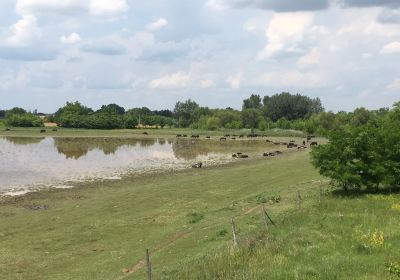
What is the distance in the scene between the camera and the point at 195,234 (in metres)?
23.2

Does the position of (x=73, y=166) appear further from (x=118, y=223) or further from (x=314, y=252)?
(x=314, y=252)

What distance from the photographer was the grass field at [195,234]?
47.1 feet

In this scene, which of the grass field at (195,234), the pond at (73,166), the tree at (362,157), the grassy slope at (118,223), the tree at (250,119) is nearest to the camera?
the grass field at (195,234)

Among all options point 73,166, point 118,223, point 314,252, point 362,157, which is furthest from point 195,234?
point 73,166

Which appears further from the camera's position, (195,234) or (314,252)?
(195,234)

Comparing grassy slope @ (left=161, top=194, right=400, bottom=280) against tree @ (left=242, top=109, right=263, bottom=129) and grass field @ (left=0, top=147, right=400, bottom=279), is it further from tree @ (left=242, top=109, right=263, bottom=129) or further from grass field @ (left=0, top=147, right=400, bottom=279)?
tree @ (left=242, top=109, right=263, bottom=129)

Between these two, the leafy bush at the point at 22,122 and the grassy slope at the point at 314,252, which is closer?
the grassy slope at the point at 314,252

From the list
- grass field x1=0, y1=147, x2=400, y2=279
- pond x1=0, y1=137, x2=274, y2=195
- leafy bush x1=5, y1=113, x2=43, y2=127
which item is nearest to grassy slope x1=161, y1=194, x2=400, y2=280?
grass field x1=0, y1=147, x2=400, y2=279

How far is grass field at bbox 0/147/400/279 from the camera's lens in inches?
565

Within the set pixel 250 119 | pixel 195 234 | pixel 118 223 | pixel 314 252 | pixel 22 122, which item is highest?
pixel 250 119

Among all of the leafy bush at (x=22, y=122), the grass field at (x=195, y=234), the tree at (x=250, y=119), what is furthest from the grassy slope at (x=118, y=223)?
the leafy bush at (x=22, y=122)

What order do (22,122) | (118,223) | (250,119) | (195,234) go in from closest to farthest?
(195,234)
(118,223)
(22,122)
(250,119)

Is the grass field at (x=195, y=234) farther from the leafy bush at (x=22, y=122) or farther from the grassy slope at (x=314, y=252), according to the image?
the leafy bush at (x=22, y=122)

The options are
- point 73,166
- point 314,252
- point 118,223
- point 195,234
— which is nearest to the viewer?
point 314,252
